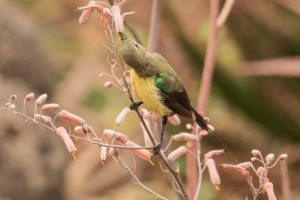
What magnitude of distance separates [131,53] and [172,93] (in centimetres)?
17

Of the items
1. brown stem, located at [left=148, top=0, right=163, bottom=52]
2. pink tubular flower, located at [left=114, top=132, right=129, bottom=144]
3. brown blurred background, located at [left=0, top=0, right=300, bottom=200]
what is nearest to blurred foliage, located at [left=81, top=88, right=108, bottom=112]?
brown blurred background, located at [left=0, top=0, right=300, bottom=200]

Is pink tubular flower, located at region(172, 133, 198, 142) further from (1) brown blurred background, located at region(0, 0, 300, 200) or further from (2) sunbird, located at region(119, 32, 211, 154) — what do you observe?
(1) brown blurred background, located at region(0, 0, 300, 200)

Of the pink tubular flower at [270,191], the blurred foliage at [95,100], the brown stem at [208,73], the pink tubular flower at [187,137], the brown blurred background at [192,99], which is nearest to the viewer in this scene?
the pink tubular flower at [270,191]

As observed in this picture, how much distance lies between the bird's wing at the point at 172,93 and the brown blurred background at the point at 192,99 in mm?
1791

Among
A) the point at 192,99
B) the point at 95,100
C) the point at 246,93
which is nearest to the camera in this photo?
the point at 246,93

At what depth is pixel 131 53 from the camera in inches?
51.2

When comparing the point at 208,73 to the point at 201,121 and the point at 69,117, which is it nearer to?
the point at 201,121

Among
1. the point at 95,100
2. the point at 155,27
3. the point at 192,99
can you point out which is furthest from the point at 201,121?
the point at 95,100

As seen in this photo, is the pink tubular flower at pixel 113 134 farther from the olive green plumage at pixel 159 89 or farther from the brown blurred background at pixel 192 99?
the brown blurred background at pixel 192 99

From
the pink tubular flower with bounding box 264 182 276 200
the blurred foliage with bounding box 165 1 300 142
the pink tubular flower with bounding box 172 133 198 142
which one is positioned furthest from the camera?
the blurred foliage with bounding box 165 1 300 142

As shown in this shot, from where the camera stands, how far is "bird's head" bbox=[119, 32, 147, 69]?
4.18 ft

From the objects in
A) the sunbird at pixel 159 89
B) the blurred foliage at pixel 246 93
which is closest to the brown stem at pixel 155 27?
the sunbird at pixel 159 89

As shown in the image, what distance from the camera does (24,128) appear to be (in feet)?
10.5

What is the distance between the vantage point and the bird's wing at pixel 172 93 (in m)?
1.37
